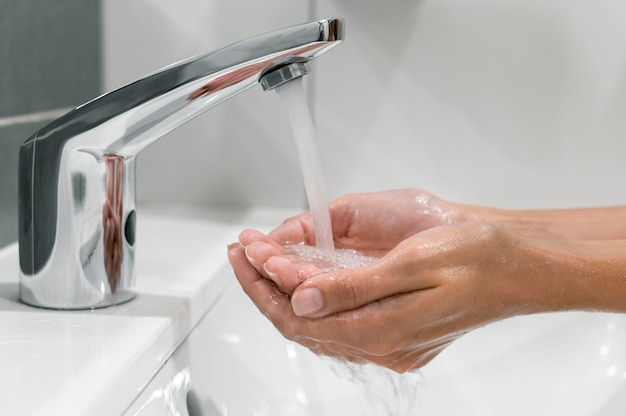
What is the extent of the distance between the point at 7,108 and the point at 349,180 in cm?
39

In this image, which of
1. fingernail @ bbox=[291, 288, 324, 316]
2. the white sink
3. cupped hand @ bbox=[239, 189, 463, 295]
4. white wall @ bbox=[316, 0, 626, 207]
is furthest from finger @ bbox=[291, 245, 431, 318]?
white wall @ bbox=[316, 0, 626, 207]

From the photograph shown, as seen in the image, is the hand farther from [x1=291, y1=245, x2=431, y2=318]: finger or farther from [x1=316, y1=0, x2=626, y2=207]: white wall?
[x1=316, y1=0, x2=626, y2=207]: white wall

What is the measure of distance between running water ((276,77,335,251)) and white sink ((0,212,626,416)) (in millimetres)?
120

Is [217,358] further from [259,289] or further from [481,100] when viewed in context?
[481,100]

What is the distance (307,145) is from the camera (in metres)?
0.58

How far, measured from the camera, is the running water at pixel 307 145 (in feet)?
1.84

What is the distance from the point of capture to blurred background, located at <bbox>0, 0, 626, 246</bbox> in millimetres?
875

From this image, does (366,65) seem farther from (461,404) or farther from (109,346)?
(109,346)

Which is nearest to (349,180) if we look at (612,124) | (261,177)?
(261,177)

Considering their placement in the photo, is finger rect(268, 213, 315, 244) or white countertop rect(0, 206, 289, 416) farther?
finger rect(268, 213, 315, 244)

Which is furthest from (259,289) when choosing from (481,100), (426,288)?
(481,100)

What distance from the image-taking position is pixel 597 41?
867 mm

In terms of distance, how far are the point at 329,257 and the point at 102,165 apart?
193mm

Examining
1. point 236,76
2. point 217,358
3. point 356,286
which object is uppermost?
point 236,76
